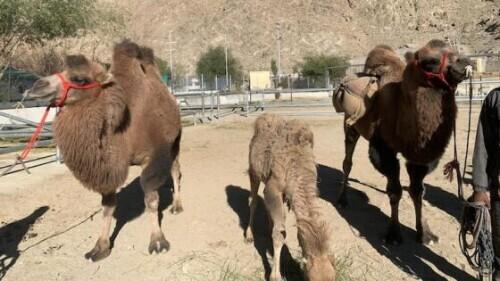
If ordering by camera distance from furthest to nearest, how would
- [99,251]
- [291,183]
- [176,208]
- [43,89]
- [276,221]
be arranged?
1. [176,208]
2. [99,251]
3. [43,89]
4. [276,221]
5. [291,183]

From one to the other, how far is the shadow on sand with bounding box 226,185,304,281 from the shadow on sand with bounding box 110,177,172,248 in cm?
105

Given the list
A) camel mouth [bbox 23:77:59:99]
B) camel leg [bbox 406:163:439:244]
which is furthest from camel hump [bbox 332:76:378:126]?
camel mouth [bbox 23:77:59:99]

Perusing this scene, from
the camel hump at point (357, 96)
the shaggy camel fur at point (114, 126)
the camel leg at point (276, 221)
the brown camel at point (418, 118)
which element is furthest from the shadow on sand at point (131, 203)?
the brown camel at point (418, 118)

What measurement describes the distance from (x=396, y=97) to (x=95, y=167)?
365 centimetres

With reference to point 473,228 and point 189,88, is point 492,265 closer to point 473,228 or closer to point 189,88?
point 473,228

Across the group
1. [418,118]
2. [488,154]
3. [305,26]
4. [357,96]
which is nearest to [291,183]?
[488,154]

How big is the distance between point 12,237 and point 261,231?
3281mm

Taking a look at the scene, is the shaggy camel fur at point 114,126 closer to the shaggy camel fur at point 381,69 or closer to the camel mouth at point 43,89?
the camel mouth at point 43,89

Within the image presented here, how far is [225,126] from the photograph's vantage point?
18.3 metres

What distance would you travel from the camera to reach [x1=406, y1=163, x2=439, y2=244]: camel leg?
5973 millimetres

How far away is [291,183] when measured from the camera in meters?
4.37

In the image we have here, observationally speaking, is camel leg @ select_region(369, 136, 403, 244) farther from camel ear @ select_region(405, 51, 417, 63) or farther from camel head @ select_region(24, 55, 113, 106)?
camel head @ select_region(24, 55, 113, 106)

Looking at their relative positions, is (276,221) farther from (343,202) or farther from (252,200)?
(343,202)

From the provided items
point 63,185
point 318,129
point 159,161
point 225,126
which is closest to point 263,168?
point 159,161
